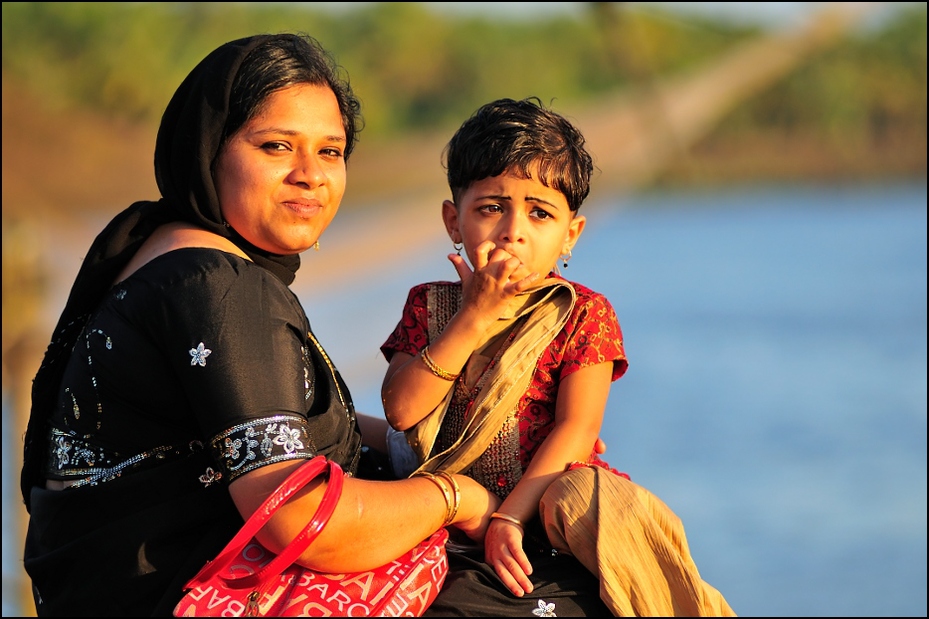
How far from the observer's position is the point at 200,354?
1.68 metres

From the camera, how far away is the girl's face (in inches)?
80.4

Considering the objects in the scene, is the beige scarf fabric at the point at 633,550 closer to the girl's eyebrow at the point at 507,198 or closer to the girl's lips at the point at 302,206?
the girl's eyebrow at the point at 507,198

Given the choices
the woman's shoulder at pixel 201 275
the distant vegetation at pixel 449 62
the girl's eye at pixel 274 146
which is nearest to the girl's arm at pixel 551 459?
the woman's shoulder at pixel 201 275

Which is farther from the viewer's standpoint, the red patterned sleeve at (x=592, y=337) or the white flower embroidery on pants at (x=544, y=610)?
the red patterned sleeve at (x=592, y=337)

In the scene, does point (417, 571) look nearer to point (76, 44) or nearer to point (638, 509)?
point (638, 509)

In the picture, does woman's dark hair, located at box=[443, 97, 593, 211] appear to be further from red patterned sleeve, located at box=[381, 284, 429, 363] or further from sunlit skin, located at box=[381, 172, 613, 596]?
red patterned sleeve, located at box=[381, 284, 429, 363]

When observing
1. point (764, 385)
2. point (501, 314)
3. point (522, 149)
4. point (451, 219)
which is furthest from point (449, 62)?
point (501, 314)

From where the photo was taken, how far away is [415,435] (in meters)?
2.07

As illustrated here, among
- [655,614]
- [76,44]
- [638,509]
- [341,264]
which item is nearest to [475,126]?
[638,509]

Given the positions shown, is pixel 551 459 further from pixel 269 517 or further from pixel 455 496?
pixel 269 517

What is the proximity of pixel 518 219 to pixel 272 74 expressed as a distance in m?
0.50

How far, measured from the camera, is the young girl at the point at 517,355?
1.90 metres

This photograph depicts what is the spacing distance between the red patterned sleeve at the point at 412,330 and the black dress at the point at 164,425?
40 centimetres

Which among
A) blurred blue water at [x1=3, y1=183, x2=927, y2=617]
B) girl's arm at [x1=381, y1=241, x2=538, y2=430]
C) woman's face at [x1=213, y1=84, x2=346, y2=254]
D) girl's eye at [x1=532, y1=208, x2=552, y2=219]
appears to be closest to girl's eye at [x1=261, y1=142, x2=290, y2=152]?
woman's face at [x1=213, y1=84, x2=346, y2=254]
